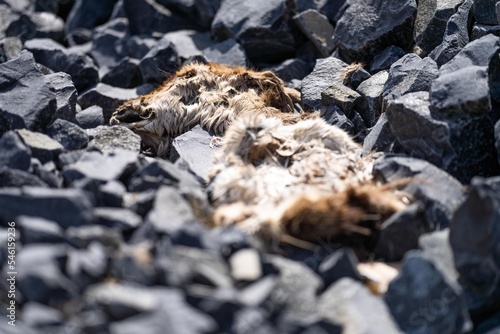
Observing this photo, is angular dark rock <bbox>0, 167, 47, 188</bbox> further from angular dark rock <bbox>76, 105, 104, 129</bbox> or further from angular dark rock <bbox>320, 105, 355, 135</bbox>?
angular dark rock <bbox>320, 105, 355, 135</bbox>

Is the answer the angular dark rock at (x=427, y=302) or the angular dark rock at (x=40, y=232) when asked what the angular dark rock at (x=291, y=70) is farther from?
the angular dark rock at (x=40, y=232)

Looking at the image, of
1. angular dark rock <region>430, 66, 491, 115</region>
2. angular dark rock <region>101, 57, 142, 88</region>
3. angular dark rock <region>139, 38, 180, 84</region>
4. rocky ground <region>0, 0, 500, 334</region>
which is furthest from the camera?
angular dark rock <region>101, 57, 142, 88</region>

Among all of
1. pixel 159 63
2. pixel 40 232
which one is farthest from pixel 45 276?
pixel 159 63

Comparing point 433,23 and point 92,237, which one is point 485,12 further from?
point 92,237

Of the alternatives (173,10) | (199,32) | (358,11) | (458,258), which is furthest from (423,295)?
(173,10)

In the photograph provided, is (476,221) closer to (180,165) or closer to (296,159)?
(296,159)

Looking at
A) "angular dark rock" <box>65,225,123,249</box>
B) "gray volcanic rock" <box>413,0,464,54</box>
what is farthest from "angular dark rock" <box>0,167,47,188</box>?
"gray volcanic rock" <box>413,0,464,54</box>
